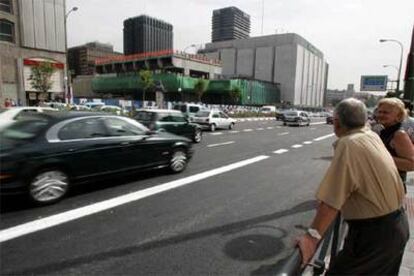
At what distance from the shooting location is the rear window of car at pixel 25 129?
205 inches

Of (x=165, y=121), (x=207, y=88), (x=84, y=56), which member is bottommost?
(x=165, y=121)

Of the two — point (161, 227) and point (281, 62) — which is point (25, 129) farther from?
point (281, 62)

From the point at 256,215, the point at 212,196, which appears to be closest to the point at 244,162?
the point at 212,196

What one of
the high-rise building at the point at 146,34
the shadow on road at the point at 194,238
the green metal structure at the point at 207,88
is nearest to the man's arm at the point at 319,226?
the shadow on road at the point at 194,238

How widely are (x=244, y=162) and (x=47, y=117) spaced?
19.4 ft

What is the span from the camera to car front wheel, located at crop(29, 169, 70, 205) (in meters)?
5.04

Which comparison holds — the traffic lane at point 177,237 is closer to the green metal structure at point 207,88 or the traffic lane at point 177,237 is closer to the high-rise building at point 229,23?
the green metal structure at point 207,88

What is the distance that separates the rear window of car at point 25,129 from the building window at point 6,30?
124ft

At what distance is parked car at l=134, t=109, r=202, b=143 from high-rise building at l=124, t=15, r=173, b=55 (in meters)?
97.2

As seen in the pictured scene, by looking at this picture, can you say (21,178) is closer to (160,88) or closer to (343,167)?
(343,167)

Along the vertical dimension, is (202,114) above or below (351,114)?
below

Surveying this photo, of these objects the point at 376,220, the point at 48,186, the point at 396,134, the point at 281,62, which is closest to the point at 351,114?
the point at 376,220

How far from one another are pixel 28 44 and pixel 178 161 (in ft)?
127

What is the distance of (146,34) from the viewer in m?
108
